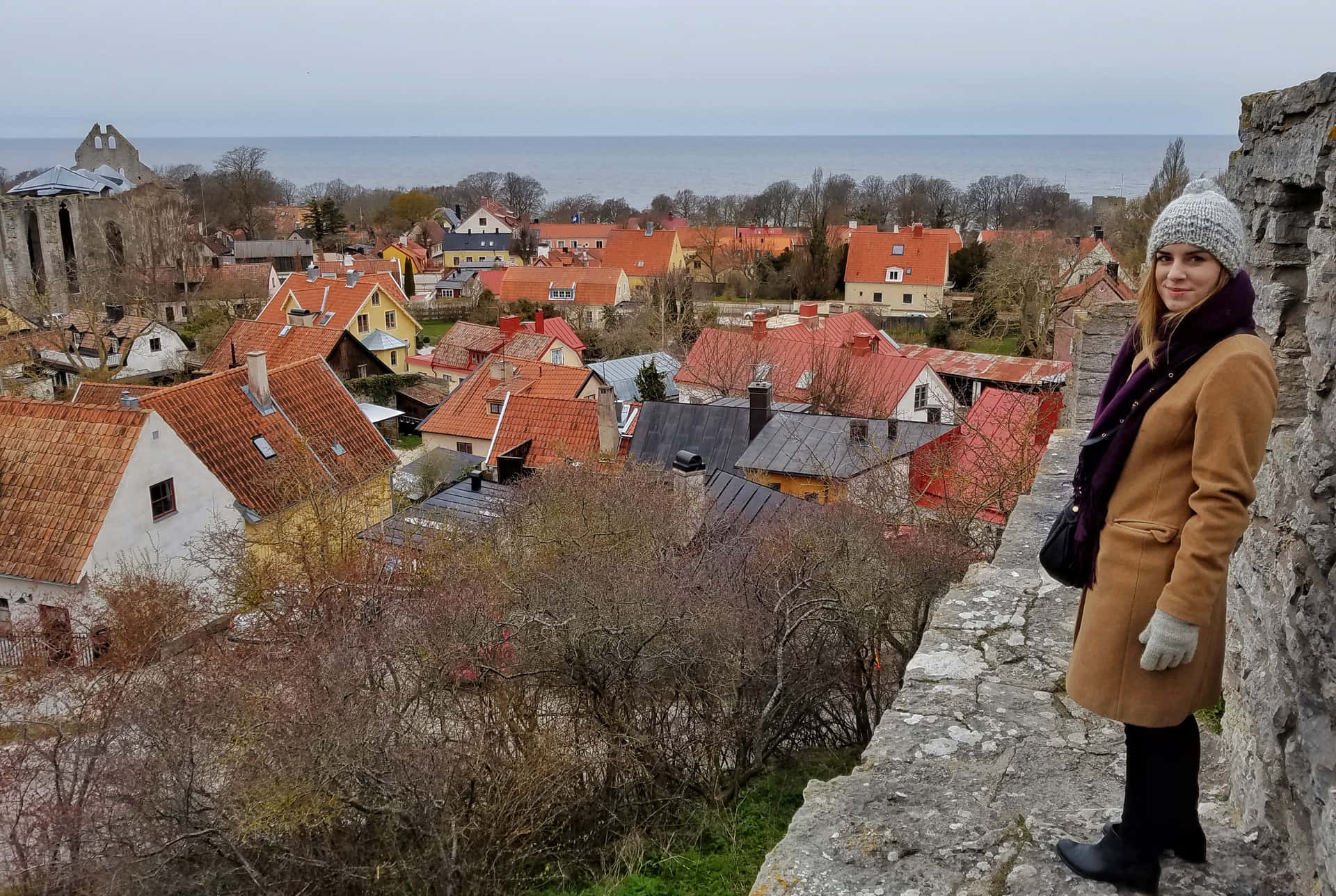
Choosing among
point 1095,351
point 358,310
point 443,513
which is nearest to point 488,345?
point 358,310

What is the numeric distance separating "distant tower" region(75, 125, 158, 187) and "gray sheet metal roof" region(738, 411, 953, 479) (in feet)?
221

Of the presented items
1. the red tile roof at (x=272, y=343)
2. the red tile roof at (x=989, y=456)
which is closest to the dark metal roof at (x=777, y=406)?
the red tile roof at (x=989, y=456)

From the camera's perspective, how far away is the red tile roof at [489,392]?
93.9 ft

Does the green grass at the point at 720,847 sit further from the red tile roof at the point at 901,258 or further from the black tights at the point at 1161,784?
the red tile roof at the point at 901,258

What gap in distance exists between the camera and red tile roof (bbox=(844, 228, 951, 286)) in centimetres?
5372

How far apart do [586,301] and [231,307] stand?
1773 cm

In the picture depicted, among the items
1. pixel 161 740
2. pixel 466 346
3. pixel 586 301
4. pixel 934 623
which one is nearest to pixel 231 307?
pixel 466 346

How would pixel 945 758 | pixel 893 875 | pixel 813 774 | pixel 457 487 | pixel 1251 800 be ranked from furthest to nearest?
pixel 457 487 < pixel 813 774 < pixel 945 758 < pixel 893 875 < pixel 1251 800

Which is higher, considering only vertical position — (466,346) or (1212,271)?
(1212,271)

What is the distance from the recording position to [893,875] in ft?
10.7

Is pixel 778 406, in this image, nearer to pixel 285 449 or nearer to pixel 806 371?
pixel 806 371

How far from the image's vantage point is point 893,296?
180ft

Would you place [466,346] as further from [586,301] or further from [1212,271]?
[1212,271]

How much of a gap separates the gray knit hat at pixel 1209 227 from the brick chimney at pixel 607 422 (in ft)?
61.1
